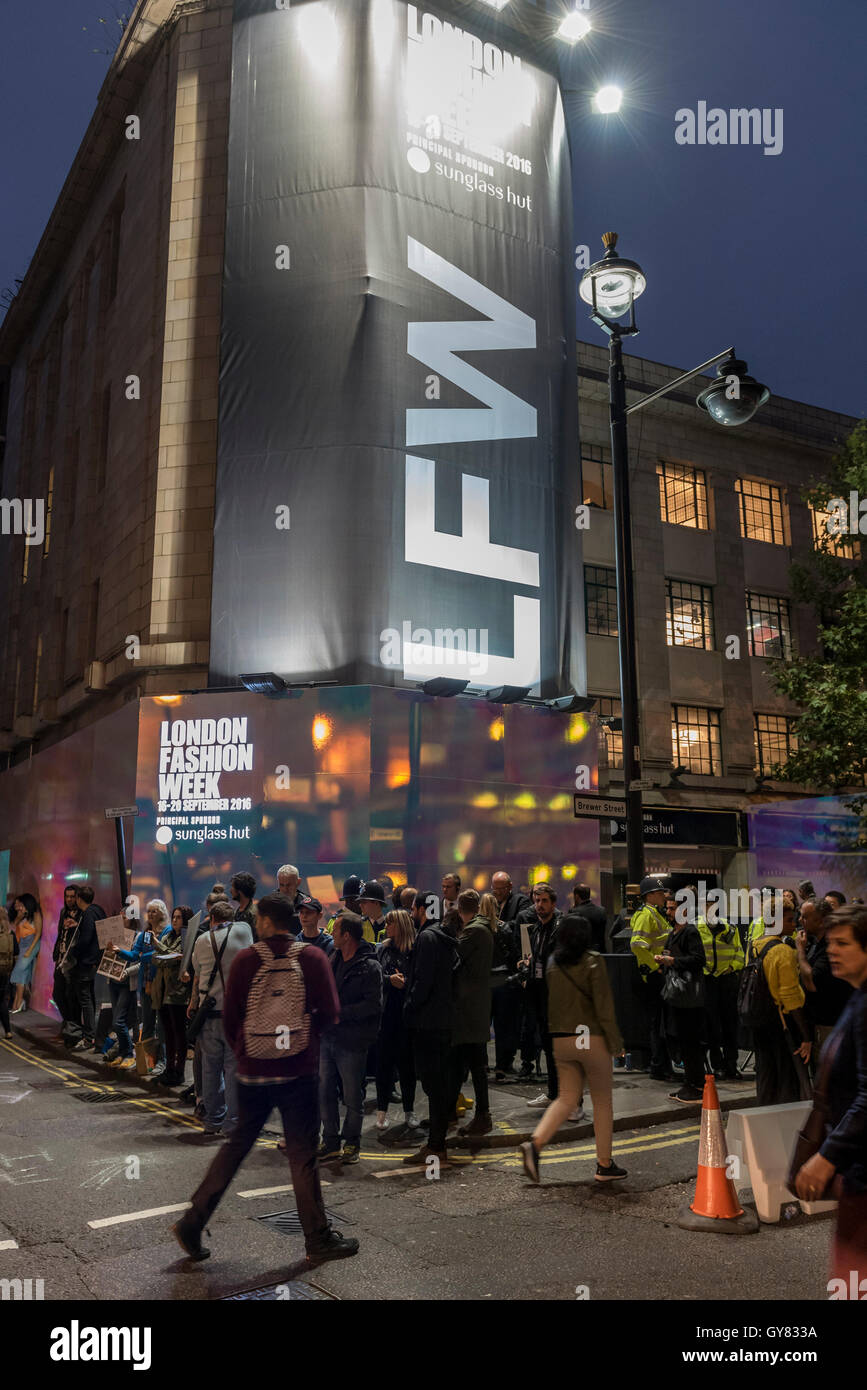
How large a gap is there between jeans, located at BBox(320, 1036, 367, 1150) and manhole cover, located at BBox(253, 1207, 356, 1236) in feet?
4.60

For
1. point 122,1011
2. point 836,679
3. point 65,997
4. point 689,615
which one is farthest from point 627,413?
point 689,615

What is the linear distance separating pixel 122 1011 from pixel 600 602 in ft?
52.6

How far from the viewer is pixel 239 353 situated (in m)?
17.5

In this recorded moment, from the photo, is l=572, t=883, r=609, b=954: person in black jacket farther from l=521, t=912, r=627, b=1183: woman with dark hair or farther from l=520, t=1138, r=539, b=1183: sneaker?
l=520, t=1138, r=539, b=1183: sneaker

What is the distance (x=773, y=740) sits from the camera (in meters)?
27.2

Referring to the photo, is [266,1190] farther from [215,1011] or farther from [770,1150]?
[770,1150]

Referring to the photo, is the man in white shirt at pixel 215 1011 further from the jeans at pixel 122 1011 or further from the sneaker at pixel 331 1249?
the jeans at pixel 122 1011

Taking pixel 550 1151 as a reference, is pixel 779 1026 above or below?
above

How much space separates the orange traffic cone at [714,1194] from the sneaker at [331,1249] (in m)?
2.08

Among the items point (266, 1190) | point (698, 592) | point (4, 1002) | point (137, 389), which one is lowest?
point (266, 1190)

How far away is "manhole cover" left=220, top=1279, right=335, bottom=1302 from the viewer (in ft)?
16.1

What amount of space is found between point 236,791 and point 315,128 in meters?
11.6
